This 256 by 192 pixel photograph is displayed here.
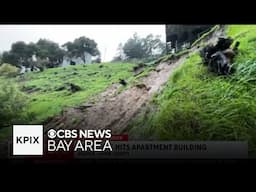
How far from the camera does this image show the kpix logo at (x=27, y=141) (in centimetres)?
305

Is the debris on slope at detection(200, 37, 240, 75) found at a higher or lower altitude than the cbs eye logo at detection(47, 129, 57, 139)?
higher

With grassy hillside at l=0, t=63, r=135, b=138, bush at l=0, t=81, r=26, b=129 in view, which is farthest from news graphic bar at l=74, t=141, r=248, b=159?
bush at l=0, t=81, r=26, b=129

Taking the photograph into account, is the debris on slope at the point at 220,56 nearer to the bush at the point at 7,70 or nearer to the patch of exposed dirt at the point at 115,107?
the patch of exposed dirt at the point at 115,107

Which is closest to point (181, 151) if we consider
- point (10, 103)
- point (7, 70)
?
point (10, 103)

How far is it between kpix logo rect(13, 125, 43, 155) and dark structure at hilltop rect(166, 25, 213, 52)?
131 centimetres

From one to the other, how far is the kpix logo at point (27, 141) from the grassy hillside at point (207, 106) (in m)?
0.73

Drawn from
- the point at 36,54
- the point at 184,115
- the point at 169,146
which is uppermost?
the point at 36,54

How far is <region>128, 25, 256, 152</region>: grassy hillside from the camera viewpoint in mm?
3100

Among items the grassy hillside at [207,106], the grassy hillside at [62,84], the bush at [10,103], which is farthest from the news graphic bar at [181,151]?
the bush at [10,103]

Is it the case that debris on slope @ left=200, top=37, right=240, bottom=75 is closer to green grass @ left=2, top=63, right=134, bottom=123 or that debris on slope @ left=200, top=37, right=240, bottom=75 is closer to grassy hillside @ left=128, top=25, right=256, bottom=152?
grassy hillside @ left=128, top=25, right=256, bottom=152
